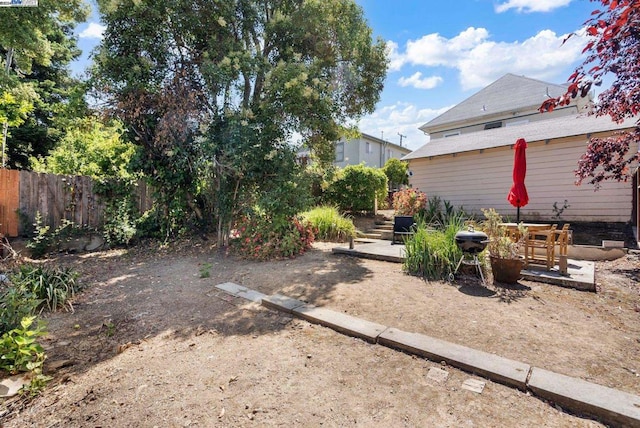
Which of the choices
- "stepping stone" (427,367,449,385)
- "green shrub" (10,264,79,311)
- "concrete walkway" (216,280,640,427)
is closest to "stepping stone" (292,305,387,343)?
"concrete walkway" (216,280,640,427)

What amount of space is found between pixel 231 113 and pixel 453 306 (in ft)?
19.1

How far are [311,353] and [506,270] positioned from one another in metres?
3.38

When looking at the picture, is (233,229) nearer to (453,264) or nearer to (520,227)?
(453,264)

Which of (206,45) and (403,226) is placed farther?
(403,226)

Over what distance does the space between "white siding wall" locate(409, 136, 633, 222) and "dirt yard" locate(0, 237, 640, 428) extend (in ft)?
13.3

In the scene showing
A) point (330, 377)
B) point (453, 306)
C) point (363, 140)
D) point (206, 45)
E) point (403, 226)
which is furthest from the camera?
point (363, 140)

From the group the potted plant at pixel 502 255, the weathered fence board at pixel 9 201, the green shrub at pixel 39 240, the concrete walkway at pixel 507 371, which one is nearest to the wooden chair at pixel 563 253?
the potted plant at pixel 502 255

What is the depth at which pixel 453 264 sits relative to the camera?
186 inches

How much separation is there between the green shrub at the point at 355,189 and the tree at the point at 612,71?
6.50m

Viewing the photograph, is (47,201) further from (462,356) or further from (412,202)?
(412,202)

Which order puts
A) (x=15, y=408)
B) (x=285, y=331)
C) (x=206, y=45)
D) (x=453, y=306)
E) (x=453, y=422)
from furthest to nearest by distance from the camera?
(x=206, y=45) → (x=453, y=306) → (x=285, y=331) → (x=15, y=408) → (x=453, y=422)

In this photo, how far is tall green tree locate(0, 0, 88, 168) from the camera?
309 inches

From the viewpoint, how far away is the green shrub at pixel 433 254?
4766mm

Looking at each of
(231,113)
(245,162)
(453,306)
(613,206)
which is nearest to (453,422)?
(453,306)
